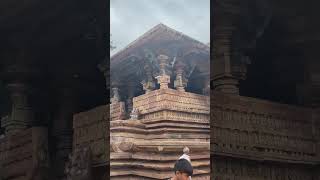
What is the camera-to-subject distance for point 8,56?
9734 millimetres

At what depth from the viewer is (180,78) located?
20.2ft

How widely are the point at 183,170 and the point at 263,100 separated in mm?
2694

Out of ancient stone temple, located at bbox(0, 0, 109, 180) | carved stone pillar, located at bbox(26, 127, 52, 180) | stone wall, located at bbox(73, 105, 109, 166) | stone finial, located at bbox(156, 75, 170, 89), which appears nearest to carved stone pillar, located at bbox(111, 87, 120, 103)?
stone finial, located at bbox(156, 75, 170, 89)

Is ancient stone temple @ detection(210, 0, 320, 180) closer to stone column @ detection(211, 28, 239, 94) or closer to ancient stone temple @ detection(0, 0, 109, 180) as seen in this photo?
stone column @ detection(211, 28, 239, 94)

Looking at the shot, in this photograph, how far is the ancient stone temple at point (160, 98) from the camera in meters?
6.05

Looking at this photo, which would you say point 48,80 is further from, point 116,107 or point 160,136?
point 160,136

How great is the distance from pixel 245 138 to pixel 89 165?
1835mm

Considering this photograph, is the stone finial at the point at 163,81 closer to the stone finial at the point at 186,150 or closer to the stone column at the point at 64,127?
the stone finial at the point at 186,150

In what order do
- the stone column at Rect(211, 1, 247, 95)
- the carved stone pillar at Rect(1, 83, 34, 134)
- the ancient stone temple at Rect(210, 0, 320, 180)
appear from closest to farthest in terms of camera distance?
1. the ancient stone temple at Rect(210, 0, 320, 180)
2. the stone column at Rect(211, 1, 247, 95)
3. the carved stone pillar at Rect(1, 83, 34, 134)

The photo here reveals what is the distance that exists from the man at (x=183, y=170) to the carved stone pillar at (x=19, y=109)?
414 cm

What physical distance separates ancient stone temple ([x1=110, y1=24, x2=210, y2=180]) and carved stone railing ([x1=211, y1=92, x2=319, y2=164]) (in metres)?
1.52

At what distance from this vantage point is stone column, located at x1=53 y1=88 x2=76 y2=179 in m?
9.79

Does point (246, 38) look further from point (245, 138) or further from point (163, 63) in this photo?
point (163, 63)

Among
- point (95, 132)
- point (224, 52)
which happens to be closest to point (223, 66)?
point (224, 52)
